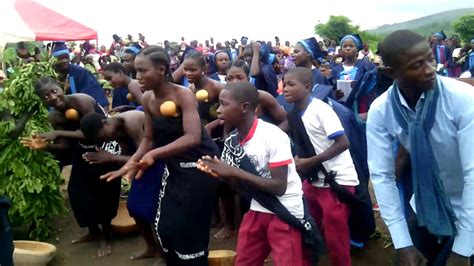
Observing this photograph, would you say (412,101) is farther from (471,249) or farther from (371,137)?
(471,249)

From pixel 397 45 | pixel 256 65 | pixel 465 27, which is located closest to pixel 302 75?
pixel 397 45

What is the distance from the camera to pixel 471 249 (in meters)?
2.19

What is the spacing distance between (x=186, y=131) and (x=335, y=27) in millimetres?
40383

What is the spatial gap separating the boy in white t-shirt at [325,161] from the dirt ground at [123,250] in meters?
0.69

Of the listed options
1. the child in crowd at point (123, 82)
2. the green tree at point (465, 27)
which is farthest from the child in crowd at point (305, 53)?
the green tree at point (465, 27)

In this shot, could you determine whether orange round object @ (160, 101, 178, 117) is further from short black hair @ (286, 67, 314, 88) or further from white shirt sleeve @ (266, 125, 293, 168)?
short black hair @ (286, 67, 314, 88)

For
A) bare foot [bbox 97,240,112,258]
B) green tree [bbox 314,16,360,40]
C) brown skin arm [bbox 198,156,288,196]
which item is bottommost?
green tree [bbox 314,16,360,40]

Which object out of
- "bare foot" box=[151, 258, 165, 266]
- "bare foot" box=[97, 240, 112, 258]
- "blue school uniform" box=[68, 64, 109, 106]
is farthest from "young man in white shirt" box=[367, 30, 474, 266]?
"blue school uniform" box=[68, 64, 109, 106]

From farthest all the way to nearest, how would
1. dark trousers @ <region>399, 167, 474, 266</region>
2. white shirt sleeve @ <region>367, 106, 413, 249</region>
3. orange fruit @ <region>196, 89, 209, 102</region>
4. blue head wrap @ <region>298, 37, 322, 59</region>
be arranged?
blue head wrap @ <region>298, 37, 322, 59</region>
orange fruit @ <region>196, 89, 209, 102</region>
dark trousers @ <region>399, 167, 474, 266</region>
white shirt sleeve @ <region>367, 106, 413, 249</region>

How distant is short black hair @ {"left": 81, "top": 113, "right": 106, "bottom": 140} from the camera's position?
4.12 meters

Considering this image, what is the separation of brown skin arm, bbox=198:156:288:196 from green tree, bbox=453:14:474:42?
31.4 meters

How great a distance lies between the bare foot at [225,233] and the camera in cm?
484

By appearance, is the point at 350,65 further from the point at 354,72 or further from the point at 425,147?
the point at 425,147

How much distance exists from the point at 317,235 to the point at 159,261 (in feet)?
5.55
